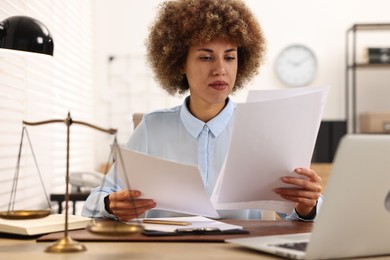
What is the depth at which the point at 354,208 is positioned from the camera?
1056 mm

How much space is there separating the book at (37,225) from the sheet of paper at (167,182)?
0.63 ft

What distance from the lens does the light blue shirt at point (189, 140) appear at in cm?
192

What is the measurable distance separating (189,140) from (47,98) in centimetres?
174

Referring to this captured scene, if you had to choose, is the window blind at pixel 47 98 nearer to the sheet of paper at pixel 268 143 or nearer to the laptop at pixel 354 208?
the sheet of paper at pixel 268 143

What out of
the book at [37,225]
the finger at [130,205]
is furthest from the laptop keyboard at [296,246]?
the book at [37,225]

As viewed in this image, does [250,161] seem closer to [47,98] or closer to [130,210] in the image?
[130,210]

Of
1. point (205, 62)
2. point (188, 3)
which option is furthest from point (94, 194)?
point (188, 3)

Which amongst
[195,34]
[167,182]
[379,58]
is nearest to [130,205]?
[167,182]

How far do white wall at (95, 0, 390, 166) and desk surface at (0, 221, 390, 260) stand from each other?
3.74 m

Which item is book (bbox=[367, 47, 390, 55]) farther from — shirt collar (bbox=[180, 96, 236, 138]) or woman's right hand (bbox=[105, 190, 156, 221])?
woman's right hand (bbox=[105, 190, 156, 221])

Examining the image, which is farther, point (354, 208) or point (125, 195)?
point (125, 195)

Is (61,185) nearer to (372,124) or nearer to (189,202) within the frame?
(372,124)

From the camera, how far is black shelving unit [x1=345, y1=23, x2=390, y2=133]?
192 inches

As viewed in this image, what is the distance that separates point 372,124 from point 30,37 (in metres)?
3.54
